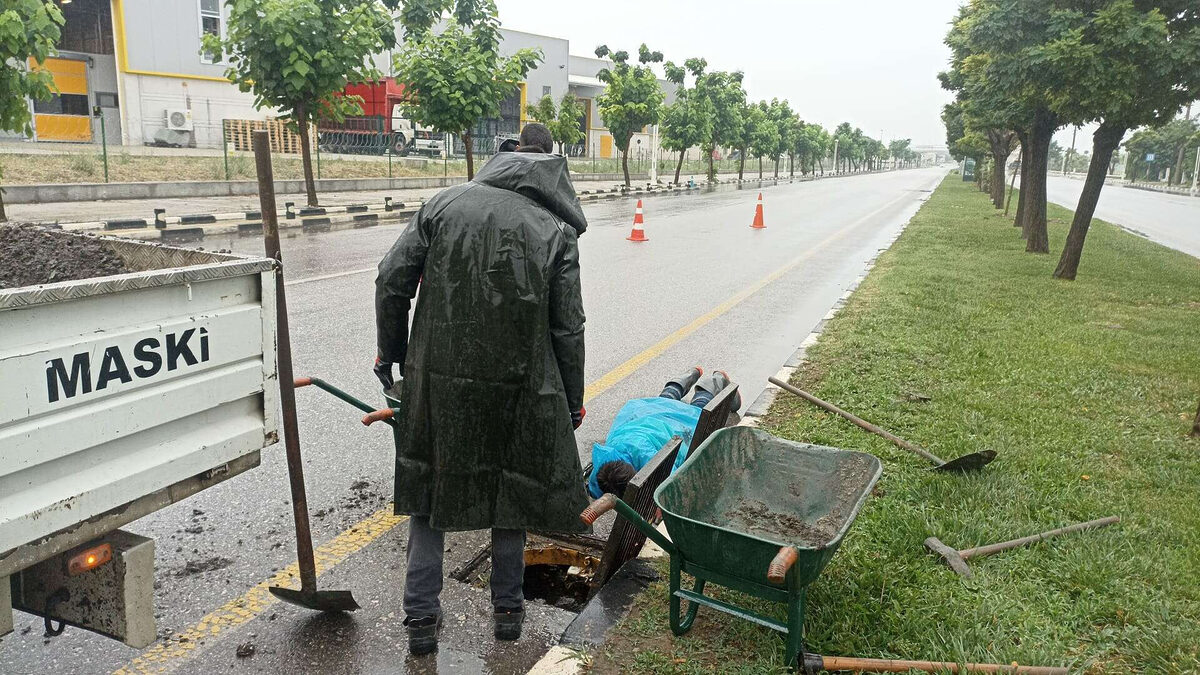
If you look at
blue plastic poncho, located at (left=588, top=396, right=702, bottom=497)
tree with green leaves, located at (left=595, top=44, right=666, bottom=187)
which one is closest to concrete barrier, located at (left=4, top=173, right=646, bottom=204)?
tree with green leaves, located at (left=595, top=44, right=666, bottom=187)

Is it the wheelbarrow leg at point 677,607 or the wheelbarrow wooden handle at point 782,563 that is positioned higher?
the wheelbarrow wooden handle at point 782,563

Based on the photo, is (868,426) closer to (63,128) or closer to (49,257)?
(49,257)

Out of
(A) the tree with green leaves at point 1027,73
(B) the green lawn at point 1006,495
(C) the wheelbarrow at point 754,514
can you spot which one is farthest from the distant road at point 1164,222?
(C) the wheelbarrow at point 754,514

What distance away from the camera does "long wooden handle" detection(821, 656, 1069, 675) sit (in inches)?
106

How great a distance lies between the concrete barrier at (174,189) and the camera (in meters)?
17.3

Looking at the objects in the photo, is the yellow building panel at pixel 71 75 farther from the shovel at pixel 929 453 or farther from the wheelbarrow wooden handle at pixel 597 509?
the wheelbarrow wooden handle at pixel 597 509

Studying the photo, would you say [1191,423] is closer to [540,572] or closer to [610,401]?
[610,401]

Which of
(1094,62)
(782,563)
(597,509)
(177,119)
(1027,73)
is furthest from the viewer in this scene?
(177,119)

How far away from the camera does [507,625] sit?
10.3 feet

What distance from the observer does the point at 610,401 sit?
598cm

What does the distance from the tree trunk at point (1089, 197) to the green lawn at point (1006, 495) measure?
256cm

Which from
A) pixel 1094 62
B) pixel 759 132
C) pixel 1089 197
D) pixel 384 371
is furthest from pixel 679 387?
pixel 759 132

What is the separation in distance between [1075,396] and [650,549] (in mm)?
3850

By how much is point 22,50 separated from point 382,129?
107 feet
